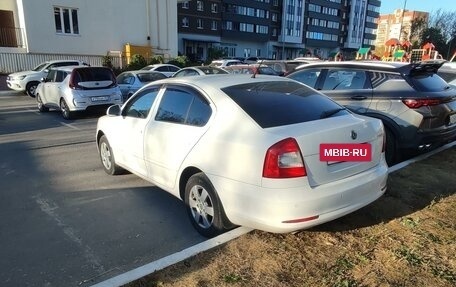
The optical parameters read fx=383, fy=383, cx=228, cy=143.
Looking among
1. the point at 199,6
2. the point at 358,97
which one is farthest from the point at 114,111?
the point at 199,6

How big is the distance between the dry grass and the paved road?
630 mm

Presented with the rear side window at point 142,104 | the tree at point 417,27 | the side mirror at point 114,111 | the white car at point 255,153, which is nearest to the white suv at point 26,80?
the side mirror at point 114,111

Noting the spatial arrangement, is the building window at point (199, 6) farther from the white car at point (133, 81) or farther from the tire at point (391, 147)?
the tire at point (391, 147)

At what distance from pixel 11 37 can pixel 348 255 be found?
24912mm

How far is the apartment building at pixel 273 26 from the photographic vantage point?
6169 centimetres

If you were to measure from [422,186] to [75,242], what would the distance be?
14.2 feet

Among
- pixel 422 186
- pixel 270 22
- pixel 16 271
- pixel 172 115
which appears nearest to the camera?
pixel 16 271

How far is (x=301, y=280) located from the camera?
3.08m

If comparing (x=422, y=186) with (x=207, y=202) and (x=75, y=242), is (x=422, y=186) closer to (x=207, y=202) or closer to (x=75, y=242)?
(x=207, y=202)

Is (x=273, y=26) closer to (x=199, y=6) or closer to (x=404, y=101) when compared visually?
A: (x=199, y=6)

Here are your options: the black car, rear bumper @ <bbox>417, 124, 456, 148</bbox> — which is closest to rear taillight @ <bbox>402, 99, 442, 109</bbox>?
the black car

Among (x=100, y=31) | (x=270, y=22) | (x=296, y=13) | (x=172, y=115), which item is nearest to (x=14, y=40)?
(x=100, y=31)

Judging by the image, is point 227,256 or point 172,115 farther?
point 172,115

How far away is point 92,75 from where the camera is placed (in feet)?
38.9
